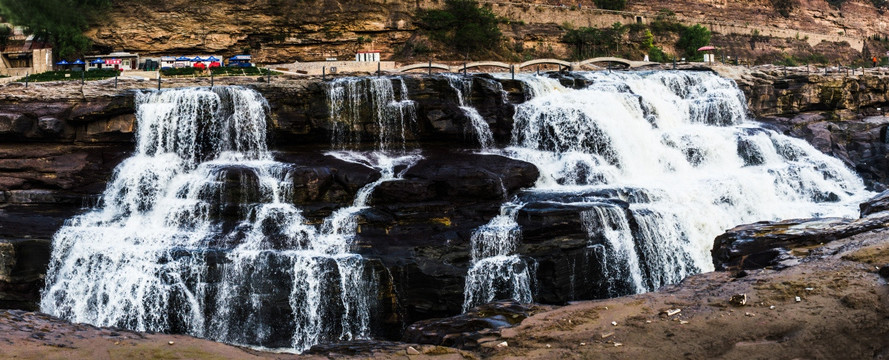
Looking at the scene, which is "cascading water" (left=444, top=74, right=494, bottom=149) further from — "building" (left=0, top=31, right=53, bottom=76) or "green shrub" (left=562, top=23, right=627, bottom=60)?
"green shrub" (left=562, top=23, right=627, bottom=60)

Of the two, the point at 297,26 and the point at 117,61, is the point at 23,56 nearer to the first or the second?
the point at 117,61

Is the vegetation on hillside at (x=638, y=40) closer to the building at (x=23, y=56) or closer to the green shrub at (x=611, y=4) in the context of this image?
the green shrub at (x=611, y=4)

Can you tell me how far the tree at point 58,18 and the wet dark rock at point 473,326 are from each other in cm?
3476

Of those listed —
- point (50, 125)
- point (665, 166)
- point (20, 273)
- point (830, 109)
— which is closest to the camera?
point (20, 273)

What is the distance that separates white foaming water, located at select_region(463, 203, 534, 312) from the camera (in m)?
17.2

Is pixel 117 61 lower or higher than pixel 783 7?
lower

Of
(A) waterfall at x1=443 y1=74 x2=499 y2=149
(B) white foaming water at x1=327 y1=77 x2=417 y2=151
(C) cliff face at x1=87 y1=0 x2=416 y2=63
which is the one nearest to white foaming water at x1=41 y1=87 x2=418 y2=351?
(B) white foaming water at x1=327 y1=77 x2=417 y2=151

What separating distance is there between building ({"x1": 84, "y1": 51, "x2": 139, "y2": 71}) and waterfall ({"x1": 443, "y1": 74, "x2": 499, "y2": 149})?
19.2 meters

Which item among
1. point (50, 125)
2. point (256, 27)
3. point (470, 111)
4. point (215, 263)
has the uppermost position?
point (256, 27)

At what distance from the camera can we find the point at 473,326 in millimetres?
12250

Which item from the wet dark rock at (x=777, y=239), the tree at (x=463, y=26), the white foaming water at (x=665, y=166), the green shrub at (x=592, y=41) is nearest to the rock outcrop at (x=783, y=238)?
the wet dark rock at (x=777, y=239)

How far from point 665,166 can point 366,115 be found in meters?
10.4

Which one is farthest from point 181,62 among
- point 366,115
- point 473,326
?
point 473,326

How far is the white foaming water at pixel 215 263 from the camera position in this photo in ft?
55.7
